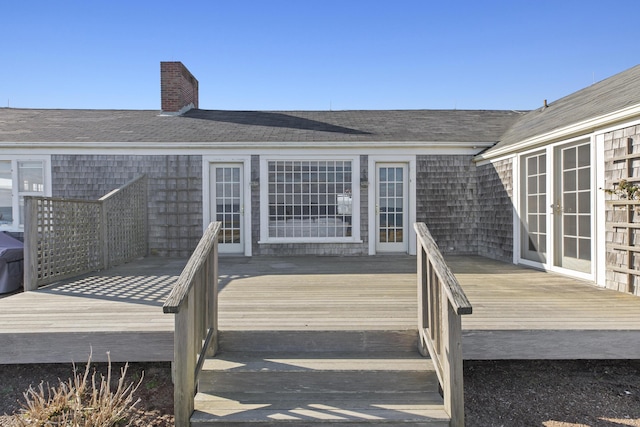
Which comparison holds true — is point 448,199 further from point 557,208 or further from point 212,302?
point 212,302

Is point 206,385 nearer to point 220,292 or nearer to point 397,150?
point 220,292

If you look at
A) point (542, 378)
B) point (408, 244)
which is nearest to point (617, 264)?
point (542, 378)

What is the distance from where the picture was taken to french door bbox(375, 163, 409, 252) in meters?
7.70

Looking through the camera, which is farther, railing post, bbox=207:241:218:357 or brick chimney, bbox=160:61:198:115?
brick chimney, bbox=160:61:198:115

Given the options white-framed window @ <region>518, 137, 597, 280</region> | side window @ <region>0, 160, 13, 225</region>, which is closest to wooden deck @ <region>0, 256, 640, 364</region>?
white-framed window @ <region>518, 137, 597, 280</region>

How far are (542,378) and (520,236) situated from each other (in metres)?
3.54

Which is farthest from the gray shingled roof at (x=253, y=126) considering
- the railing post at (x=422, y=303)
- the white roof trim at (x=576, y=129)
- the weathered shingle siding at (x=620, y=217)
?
the railing post at (x=422, y=303)

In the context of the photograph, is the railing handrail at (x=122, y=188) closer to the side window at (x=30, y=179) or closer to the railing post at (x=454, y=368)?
the side window at (x=30, y=179)

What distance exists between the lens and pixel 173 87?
9.55 metres

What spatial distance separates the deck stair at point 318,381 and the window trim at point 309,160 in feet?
15.0

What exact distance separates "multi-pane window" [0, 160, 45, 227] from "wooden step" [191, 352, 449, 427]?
6.81 metres

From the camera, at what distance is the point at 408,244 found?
7.70m

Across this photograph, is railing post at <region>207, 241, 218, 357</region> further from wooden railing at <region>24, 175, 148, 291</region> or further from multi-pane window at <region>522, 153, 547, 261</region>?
multi-pane window at <region>522, 153, 547, 261</region>

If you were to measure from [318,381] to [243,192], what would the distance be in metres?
5.41
